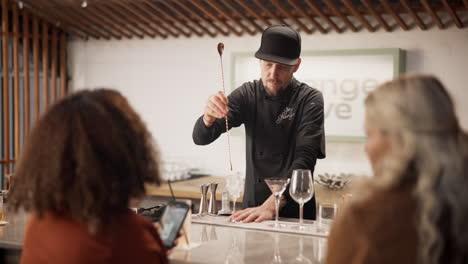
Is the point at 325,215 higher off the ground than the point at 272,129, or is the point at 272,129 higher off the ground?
the point at 272,129

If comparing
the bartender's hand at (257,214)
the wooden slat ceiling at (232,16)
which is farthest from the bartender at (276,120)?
the wooden slat ceiling at (232,16)

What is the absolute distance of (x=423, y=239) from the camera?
1.14 m

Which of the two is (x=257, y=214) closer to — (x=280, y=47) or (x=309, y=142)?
(x=309, y=142)

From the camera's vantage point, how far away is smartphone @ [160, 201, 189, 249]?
169 centimetres

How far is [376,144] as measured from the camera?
124 centimetres

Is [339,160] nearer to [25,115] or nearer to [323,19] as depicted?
[323,19]

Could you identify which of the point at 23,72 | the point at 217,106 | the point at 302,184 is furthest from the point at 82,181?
the point at 23,72

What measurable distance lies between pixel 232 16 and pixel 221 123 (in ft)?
6.84

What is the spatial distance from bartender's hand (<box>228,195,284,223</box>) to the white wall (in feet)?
7.74

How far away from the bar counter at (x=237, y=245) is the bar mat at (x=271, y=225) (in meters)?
0.02

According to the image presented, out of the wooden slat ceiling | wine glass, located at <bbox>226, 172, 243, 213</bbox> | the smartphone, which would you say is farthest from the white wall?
the smartphone

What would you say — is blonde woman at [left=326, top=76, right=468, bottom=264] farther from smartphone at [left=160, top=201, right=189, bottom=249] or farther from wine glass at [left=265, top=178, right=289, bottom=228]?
wine glass at [left=265, top=178, right=289, bottom=228]

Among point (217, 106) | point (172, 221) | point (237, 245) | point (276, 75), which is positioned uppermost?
point (276, 75)

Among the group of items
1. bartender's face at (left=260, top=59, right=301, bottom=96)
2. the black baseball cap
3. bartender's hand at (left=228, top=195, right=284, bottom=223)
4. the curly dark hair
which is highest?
the black baseball cap
